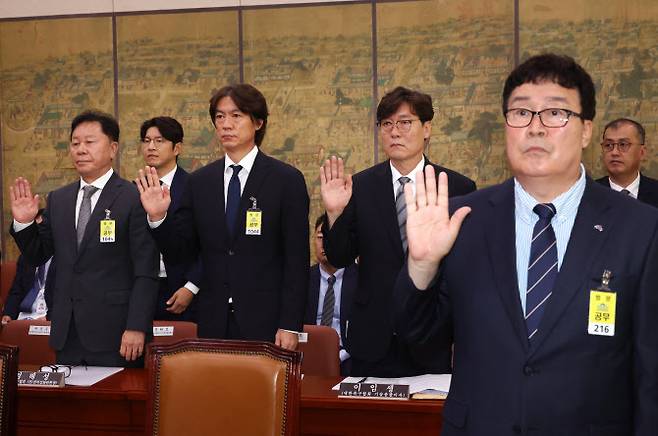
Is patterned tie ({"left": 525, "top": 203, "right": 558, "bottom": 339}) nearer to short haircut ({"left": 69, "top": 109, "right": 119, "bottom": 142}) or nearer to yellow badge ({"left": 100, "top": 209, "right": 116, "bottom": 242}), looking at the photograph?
yellow badge ({"left": 100, "top": 209, "right": 116, "bottom": 242})

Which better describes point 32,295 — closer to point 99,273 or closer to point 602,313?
point 99,273

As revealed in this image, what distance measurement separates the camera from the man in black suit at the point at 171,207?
446cm

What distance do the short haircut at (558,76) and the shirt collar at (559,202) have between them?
0.58ft

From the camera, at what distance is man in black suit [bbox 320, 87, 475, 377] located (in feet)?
10.2

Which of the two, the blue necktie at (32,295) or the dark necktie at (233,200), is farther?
the blue necktie at (32,295)

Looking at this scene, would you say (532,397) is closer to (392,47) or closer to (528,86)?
(528,86)

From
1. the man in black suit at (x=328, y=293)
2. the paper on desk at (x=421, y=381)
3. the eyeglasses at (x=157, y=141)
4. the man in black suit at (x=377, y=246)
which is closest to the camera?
the paper on desk at (x=421, y=381)

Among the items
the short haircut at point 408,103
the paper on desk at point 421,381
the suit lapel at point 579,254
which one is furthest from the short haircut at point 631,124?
the suit lapel at point 579,254

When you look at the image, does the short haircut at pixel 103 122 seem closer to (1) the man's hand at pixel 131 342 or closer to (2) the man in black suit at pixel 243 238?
(2) the man in black suit at pixel 243 238

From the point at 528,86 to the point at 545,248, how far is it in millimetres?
391

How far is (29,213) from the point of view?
11.4 feet

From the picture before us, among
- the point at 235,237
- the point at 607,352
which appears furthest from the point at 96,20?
the point at 607,352

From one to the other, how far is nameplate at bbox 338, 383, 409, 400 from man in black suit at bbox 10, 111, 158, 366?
3.92 feet

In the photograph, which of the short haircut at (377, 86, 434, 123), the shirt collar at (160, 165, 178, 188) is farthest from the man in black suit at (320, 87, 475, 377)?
the shirt collar at (160, 165, 178, 188)
